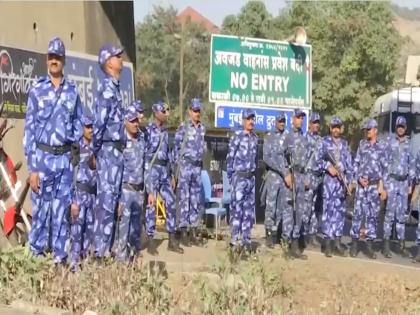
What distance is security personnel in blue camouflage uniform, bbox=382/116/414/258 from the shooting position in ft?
40.1

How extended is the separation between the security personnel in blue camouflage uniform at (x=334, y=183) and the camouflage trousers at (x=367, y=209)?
0.24 metres

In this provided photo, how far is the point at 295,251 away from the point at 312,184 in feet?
3.34

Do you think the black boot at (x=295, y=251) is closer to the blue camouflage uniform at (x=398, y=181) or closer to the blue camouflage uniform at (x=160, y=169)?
the blue camouflage uniform at (x=398, y=181)

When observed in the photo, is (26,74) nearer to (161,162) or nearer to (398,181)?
(161,162)

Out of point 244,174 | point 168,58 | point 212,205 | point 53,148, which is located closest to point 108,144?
point 53,148

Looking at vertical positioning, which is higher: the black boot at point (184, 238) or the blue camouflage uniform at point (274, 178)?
the blue camouflage uniform at point (274, 178)

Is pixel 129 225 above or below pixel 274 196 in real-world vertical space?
above

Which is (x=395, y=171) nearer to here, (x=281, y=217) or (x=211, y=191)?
(x=281, y=217)

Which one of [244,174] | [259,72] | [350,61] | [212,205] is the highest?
[350,61]

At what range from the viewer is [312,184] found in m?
12.0

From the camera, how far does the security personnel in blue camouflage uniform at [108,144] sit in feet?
24.3

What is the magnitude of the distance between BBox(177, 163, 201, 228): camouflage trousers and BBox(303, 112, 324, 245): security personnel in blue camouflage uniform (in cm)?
148

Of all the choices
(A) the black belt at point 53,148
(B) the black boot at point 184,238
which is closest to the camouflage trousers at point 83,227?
(A) the black belt at point 53,148

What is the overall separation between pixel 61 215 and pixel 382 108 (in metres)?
12.8
